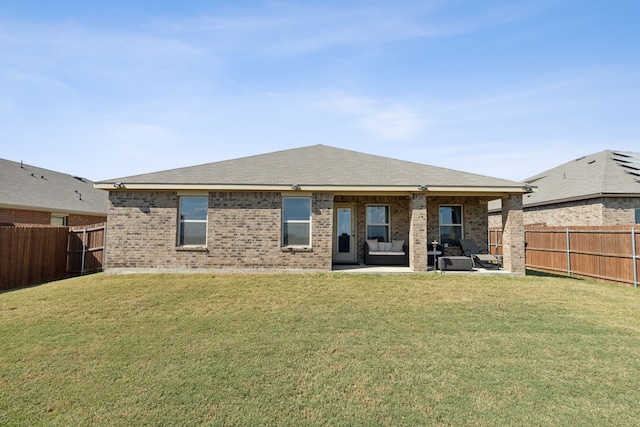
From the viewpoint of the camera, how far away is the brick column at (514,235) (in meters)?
11.1

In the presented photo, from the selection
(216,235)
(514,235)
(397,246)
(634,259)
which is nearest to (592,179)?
(634,259)

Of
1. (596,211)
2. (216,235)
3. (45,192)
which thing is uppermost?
(45,192)

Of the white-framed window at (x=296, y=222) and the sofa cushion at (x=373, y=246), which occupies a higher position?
the white-framed window at (x=296, y=222)

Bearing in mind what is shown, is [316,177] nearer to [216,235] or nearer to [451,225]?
[216,235]

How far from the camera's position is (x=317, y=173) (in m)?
12.0

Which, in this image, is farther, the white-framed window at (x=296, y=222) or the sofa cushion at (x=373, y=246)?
the sofa cushion at (x=373, y=246)

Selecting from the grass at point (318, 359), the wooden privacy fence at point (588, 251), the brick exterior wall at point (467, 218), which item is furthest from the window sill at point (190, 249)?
the wooden privacy fence at point (588, 251)

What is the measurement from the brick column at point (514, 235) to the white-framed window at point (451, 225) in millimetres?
2149

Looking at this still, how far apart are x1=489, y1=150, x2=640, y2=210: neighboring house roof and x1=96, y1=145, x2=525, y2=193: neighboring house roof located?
6.55 metres

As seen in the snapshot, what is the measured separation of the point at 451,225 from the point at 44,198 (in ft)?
69.3

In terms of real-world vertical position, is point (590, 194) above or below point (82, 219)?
above

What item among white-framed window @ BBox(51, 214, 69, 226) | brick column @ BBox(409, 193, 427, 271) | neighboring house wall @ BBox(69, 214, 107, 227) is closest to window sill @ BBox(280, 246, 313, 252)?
brick column @ BBox(409, 193, 427, 271)

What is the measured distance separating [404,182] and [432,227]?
3.03 metres

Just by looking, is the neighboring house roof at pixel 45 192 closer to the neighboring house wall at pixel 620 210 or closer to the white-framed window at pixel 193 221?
the white-framed window at pixel 193 221
